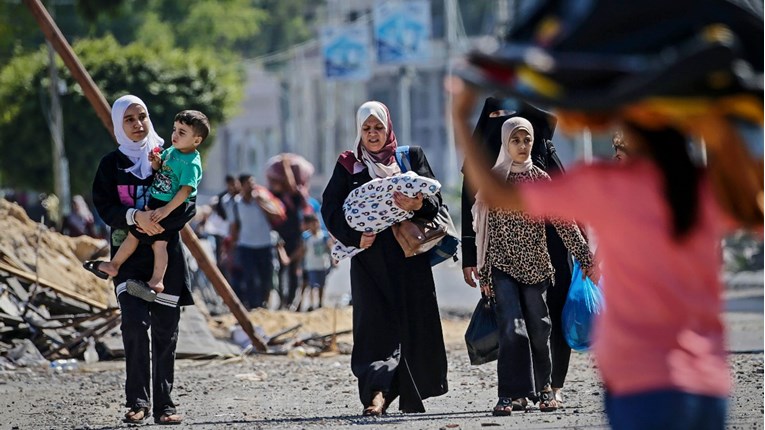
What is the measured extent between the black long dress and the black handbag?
212 mm

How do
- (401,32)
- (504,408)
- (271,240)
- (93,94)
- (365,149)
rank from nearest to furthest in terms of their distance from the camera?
(504,408) → (365,149) → (93,94) → (271,240) → (401,32)

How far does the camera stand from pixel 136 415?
872 centimetres

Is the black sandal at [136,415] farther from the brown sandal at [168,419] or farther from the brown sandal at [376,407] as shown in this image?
the brown sandal at [376,407]

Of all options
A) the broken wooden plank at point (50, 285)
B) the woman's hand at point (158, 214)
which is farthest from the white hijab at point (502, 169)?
the broken wooden plank at point (50, 285)

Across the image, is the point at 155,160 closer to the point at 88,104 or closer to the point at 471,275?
the point at 471,275

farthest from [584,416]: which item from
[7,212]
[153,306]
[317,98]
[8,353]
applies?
[317,98]

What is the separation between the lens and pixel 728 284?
2175 centimetres

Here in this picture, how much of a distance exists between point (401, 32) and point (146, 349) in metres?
39.6

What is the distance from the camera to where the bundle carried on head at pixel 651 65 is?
4.12m

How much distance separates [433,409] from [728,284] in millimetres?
13337

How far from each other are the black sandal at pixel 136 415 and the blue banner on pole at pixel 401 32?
3908 cm

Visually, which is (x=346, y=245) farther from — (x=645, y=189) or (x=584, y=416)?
(x=645, y=189)

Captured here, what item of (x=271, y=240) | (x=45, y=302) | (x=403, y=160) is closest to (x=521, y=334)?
(x=403, y=160)

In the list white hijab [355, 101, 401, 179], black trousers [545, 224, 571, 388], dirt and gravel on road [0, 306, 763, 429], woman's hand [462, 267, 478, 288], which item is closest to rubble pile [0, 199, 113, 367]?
dirt and gravel on road [0, 306, 763, 429]
